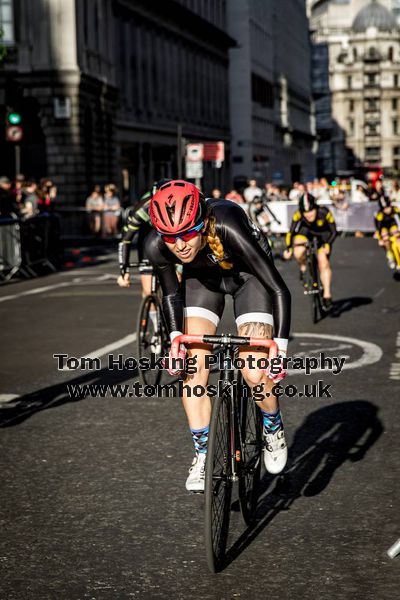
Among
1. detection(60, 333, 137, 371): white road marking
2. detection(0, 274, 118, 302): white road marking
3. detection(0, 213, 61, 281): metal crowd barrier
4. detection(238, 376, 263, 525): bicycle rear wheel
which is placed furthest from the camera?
detection(0, 213, 61, 281): metal crowd barrier

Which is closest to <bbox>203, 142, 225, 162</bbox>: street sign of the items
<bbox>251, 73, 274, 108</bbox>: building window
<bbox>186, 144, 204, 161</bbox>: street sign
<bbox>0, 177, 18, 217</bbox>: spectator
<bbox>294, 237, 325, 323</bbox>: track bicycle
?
<bbox>186, 144, 204, 161</bbox>: street sign

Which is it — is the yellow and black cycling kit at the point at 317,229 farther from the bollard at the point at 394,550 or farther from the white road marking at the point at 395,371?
the bollard at the point at 394,550

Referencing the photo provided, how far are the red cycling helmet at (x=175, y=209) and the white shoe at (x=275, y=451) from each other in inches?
56.6

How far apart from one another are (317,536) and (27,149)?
38298 mm

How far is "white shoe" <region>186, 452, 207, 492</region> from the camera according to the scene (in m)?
5.46

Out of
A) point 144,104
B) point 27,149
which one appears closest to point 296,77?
point 144,104

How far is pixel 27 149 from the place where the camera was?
4244 cm

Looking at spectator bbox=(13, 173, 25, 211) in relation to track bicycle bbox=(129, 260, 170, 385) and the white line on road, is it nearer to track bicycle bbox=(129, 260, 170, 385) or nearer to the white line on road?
track bicycle bbox=(129, 260, 170, 385)

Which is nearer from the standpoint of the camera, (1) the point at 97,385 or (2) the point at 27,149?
(1) the point at 97,385

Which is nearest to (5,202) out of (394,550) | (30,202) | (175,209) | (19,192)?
(30,202)

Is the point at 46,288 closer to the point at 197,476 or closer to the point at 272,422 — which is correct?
the point at 272,422

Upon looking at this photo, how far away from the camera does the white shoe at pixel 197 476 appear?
546 centimetres

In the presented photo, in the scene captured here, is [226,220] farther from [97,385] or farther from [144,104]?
[144,104]

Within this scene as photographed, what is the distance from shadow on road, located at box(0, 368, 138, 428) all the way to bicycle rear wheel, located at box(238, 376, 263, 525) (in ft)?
8.90
